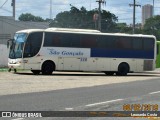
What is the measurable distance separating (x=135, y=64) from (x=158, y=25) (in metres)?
73.5

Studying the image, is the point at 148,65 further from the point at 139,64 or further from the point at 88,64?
the point at 88,64

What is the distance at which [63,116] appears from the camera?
1165 centimetres

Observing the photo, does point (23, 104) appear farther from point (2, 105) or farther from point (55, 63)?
point (55, 63)

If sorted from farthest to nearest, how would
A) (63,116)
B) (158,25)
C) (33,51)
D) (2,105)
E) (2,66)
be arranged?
1. (158,25)
2. (2,66)
3. (33,51)
4. (2,105)
5. (63,116)

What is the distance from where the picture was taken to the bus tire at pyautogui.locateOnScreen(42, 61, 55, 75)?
33188 mm

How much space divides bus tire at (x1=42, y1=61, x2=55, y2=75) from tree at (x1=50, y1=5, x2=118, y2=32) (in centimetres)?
5071

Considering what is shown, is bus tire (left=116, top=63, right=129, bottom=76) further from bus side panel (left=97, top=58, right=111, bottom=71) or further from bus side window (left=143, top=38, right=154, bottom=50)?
bus side window (left=143, top=38, right=154, bottom=50)

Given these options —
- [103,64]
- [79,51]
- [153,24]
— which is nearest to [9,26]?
[103,64]

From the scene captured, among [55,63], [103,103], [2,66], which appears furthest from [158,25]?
[103,103]

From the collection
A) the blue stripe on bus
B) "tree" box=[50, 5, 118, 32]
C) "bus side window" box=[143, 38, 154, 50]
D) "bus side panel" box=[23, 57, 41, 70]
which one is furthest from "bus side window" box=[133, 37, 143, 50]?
"tree" box=[50, 5, 118, 32]

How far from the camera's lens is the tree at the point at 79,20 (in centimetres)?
8686

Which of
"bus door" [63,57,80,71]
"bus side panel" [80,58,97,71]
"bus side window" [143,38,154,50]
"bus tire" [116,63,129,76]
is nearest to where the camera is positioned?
"bus door" [63,57,80,71]

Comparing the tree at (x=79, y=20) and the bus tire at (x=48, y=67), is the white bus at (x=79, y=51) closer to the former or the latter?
Result: the bus tire at (x=48, y=67)

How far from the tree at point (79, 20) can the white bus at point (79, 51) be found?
4785 cm
